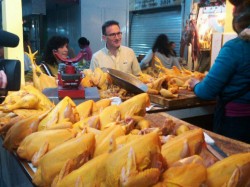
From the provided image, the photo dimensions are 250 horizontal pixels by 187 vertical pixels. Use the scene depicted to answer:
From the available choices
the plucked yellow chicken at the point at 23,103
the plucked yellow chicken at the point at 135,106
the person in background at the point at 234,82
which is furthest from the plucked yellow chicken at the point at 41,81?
the person in background at the point at 234,82

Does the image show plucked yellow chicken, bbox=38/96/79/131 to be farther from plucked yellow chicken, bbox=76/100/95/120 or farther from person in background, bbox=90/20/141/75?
person in background, bbox=90/20/141/75

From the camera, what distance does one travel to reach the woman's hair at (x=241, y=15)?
1.93 m

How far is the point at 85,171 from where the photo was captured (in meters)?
0.86

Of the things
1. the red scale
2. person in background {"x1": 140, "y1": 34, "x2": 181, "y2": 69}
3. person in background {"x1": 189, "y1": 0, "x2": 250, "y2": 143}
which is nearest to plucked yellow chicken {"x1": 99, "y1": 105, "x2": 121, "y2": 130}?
the red scale

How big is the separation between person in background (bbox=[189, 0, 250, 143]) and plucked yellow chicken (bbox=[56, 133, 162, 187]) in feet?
4.04

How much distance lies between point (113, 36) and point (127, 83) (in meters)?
1.21

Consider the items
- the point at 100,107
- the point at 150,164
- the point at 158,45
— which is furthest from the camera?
the point at 158,45

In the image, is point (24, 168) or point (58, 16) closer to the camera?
point (24, 168)

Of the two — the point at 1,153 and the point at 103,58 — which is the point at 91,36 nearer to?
the point at 103,58

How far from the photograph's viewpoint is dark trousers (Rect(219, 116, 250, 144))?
6.71 ft

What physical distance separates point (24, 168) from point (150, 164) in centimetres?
54

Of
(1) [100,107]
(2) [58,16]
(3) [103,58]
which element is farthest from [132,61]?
(2) [58,16]

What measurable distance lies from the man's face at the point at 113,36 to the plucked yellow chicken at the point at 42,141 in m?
2.33

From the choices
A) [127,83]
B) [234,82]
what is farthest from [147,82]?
[234,82]
